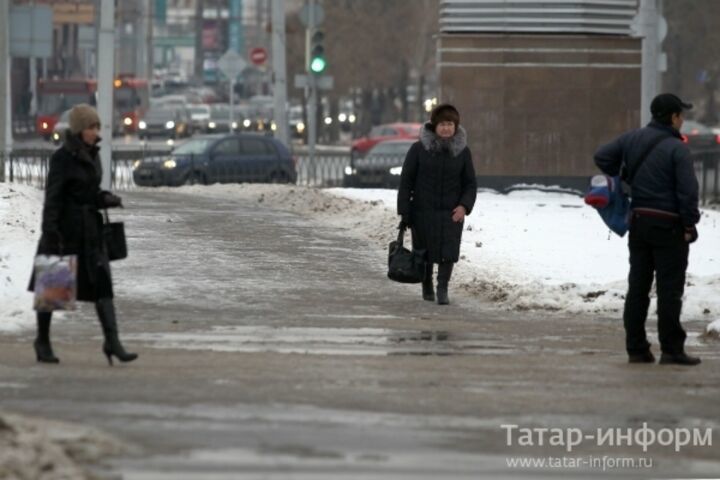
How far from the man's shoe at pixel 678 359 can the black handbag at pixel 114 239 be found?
3.47 metres

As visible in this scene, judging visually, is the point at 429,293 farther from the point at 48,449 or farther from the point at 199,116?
the point at 199,116

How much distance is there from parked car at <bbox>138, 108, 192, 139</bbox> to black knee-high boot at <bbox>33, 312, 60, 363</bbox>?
2766 inches

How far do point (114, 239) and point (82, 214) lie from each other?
12.9 inches

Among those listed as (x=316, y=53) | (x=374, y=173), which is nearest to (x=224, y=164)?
(x=316, y=53)

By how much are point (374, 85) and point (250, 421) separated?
260 ft

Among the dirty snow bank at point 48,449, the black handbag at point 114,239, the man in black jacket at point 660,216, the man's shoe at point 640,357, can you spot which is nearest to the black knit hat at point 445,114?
the man in black jacket at point 660,216

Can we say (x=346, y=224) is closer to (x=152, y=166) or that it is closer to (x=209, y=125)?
(x=152, y=166)

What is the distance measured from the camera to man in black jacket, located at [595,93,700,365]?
12.3 metres

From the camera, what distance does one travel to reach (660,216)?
1236 centimetres

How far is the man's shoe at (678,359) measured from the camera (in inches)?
497

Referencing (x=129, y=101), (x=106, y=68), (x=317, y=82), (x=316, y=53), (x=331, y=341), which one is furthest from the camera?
(x=129, y=101)

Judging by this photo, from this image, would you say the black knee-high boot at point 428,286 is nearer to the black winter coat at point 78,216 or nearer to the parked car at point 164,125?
the black winter coat at point 78,216

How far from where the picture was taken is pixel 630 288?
1269 centimetres

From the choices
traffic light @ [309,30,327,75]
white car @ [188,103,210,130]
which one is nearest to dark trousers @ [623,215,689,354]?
traffic light @ [309,30,327,75]
